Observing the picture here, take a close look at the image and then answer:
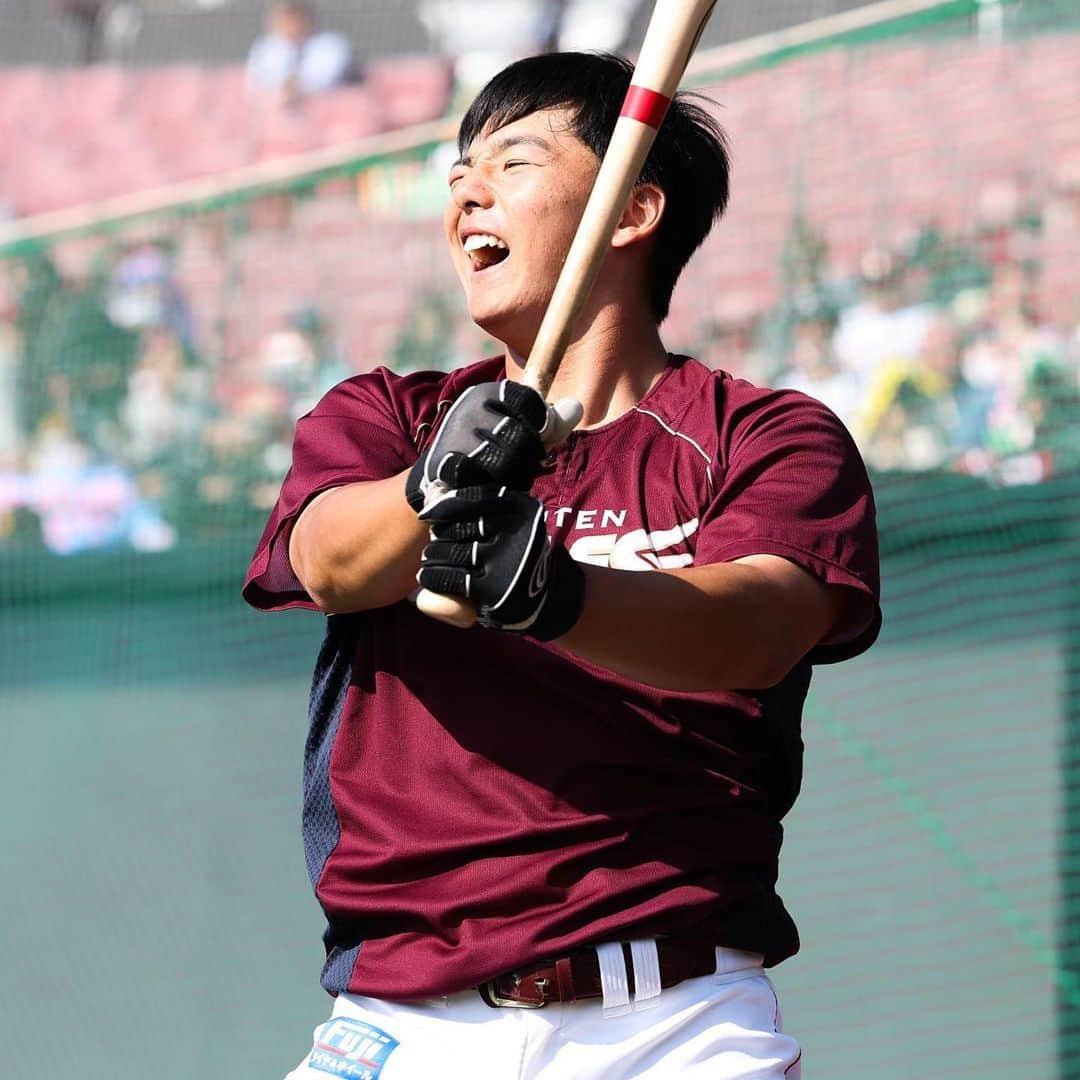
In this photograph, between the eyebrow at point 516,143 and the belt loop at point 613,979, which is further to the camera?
the eyebrow at point 516,143

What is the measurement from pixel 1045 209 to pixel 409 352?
1767 millimetres

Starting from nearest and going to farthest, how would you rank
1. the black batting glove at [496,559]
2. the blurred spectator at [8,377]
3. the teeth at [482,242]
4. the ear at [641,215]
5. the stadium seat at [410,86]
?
the black batting glove at [496,559], the teeth at [482,242], the ear at [641,215], the blurred spectator at [8,377], the stadium seat at [410,86]

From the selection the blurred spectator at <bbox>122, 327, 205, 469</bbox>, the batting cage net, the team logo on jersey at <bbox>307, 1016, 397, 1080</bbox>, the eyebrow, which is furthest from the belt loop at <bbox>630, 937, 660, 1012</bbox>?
the blurred spectator at <bbox>122, 327, 205, 469</bbox>

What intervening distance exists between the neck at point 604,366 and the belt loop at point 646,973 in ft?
2.08

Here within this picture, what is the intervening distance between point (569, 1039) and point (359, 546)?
58 cm

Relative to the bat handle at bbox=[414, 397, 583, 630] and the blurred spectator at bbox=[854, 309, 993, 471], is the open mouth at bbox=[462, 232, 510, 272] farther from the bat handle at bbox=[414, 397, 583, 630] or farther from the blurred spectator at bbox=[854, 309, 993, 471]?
the blurred spectator at bbox=[854, 309, 993, 471]

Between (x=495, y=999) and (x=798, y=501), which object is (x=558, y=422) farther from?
(x=495, y=999)

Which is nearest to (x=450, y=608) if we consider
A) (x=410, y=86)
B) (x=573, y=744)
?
(x=573, y=744)

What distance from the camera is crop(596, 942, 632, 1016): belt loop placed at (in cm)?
180

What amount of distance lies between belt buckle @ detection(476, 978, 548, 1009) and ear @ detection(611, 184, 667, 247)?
0.96m

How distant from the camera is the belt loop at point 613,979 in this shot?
180cm

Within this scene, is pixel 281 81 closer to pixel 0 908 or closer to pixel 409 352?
pixel 409 352

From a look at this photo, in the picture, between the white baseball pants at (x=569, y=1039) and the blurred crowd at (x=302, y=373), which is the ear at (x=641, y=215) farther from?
the blurred crowd at (x=302, y=373)

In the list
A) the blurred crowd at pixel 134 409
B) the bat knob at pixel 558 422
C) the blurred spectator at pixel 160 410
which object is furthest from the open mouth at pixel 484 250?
the blurred spectator at pixel 160 410
